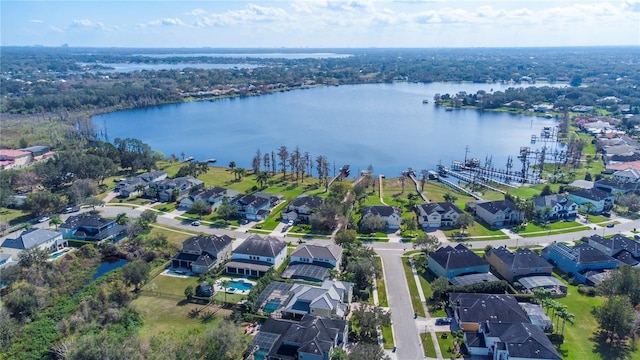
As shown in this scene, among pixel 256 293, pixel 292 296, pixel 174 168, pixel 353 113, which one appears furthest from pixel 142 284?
pixel 353 113

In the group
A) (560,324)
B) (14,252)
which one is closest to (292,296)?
(560,324)

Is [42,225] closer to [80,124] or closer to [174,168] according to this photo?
[174,168]

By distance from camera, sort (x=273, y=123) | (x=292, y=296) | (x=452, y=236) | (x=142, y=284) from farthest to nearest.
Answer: (x=273, y=123) < (x=452, y=236) < (x=142, y=284) < (x=292, y=296)

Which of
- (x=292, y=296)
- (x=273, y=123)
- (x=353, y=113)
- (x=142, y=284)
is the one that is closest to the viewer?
(x=292, y=296)

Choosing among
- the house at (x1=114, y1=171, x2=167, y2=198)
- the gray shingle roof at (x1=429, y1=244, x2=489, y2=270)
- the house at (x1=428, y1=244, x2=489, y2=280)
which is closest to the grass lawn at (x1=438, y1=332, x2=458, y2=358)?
the house at (x1=428, y1=244, x2=489, y2=280)

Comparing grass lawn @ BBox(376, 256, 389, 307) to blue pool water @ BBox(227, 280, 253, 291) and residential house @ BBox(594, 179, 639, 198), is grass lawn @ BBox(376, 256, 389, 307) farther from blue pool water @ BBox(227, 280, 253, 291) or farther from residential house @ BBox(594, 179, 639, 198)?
residential house @ BBox(594, 179, 639, 198)

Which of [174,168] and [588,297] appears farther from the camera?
[174,168]

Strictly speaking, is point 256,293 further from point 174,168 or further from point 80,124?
point 80,124

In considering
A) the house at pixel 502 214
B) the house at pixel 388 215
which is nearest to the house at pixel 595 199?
the house at pixel 502 214
